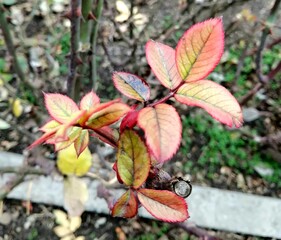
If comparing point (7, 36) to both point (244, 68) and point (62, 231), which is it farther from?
point (244, 68)

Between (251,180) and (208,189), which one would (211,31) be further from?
(251,180)

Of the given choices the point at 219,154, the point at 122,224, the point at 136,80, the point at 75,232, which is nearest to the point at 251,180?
the point at 219,154

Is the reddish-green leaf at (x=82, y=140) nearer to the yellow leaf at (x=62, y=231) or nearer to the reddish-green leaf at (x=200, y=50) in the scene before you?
the reddish-green leaf at (x=200, y=50)

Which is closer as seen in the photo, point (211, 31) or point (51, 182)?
point (211, 31)

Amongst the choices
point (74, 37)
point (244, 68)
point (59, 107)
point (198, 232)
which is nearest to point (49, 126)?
→ point (59, 107)

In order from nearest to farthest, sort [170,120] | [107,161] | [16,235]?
1. [170,120]
2. [16,235]
3. [107,161]

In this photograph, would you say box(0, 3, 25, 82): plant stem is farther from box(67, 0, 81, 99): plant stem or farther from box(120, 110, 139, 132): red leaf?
box(120, 110, 139, 132): red leaf
